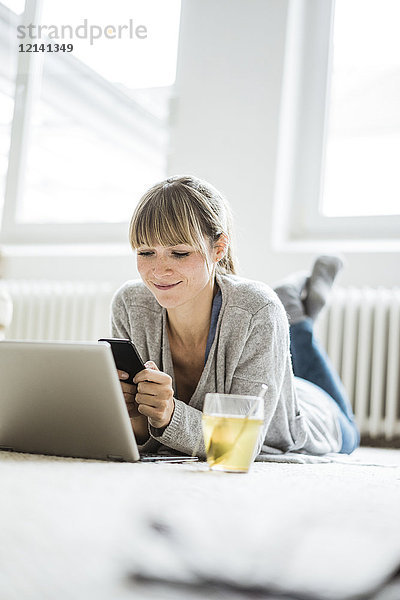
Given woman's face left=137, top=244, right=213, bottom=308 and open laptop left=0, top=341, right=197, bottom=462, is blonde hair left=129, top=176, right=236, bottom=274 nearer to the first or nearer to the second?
woman's face left=137, top=244, right=213, bottom=308

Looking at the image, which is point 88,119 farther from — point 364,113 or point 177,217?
point 177,217

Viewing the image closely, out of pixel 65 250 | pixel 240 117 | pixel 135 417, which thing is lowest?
pixel 135 417

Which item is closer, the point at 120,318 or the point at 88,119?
the point at 120,318

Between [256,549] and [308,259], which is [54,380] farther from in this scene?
[308,259]

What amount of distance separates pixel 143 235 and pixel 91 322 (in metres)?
2.05

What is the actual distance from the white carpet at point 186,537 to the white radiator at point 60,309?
2383 mm

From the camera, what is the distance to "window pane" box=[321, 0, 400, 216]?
119 inches

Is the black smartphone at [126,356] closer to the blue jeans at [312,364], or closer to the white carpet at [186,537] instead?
the white carpet at [186,537]

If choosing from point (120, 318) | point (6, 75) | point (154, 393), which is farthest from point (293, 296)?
point (6, 75)

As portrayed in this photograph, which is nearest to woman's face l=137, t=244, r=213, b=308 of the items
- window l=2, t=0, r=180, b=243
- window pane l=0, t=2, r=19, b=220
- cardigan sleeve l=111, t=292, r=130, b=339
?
cardigan sleeve l=111, t=292, r=130, b=339

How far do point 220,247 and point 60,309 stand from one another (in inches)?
80.3

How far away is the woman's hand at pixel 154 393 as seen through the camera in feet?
3.52

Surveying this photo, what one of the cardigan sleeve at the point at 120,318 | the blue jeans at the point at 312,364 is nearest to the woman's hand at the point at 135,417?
the cardigan sleeve at the point at 120,318

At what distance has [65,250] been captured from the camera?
11.6 feet
